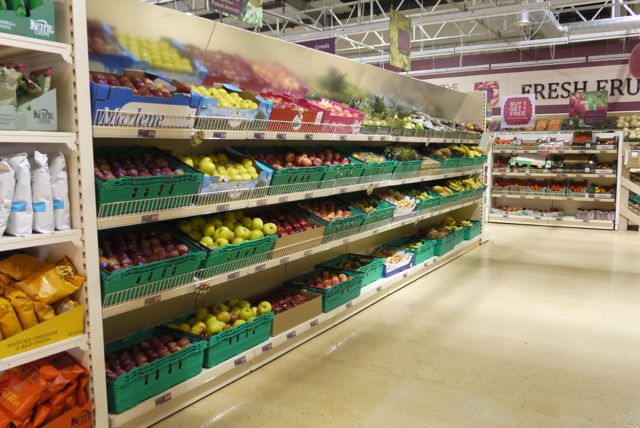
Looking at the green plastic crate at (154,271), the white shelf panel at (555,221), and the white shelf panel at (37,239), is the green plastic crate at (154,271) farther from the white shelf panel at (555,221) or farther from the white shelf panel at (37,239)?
the white shelf panel at (555,221)

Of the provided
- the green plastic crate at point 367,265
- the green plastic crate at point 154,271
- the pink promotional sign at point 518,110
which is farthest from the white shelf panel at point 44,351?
the pink promotional sign at point 518,110

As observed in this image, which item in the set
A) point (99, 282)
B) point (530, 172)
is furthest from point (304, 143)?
point (530, 172)

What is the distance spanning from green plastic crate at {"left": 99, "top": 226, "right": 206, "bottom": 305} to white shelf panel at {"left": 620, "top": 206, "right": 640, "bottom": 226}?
8.42 m

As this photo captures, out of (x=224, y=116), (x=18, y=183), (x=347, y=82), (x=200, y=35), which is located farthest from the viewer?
(x=347, y=82)

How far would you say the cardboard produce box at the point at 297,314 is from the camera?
12.3ft

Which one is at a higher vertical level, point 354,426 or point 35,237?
point 35,237

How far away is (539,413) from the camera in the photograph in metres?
3.01

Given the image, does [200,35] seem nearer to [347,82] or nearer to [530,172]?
[347,82]

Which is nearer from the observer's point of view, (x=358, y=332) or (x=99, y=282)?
(x=99, y=282)

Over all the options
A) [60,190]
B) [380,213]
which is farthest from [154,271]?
[380,213]

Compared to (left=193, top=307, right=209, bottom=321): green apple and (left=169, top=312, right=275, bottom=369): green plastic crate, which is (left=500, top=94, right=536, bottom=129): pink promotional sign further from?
(left=193, top=307, right=209, bottom=321): green apple

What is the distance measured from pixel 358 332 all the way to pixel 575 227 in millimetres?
6832

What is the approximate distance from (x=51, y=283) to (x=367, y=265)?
120 inches

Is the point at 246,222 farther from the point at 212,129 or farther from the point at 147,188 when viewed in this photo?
the point at 147,188
